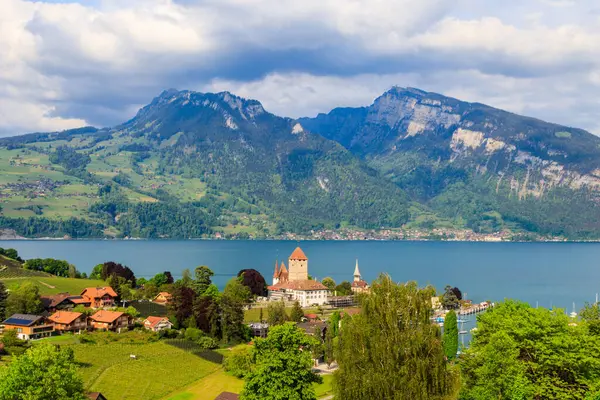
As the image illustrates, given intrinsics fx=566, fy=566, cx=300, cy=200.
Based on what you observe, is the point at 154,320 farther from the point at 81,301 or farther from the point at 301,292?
the point at 301,292

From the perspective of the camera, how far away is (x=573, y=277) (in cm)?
17912

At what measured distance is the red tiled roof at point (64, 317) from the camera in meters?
66.5

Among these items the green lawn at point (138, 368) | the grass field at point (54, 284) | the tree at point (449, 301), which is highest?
the grass field at point (54, 284)

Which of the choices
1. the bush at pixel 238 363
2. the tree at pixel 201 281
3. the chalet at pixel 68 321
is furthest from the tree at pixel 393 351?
the tree at pixel 201 281

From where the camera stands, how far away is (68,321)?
6650cm

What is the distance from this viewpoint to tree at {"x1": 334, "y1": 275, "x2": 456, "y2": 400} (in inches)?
1097

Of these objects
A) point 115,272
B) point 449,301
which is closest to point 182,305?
point 115,272

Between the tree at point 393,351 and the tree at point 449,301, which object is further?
the tree at point 449,301

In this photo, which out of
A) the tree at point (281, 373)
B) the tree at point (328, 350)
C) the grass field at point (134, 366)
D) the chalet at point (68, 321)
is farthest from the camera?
the chalet at point (68, 321)

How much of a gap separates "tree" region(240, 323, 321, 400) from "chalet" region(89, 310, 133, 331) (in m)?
36.4

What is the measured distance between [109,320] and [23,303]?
11.9 meters

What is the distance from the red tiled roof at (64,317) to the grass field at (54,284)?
62.7ft

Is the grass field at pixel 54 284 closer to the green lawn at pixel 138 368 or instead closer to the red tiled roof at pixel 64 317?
the red tiled roof at pixel 64 317

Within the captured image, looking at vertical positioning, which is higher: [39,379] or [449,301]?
[39,379]
